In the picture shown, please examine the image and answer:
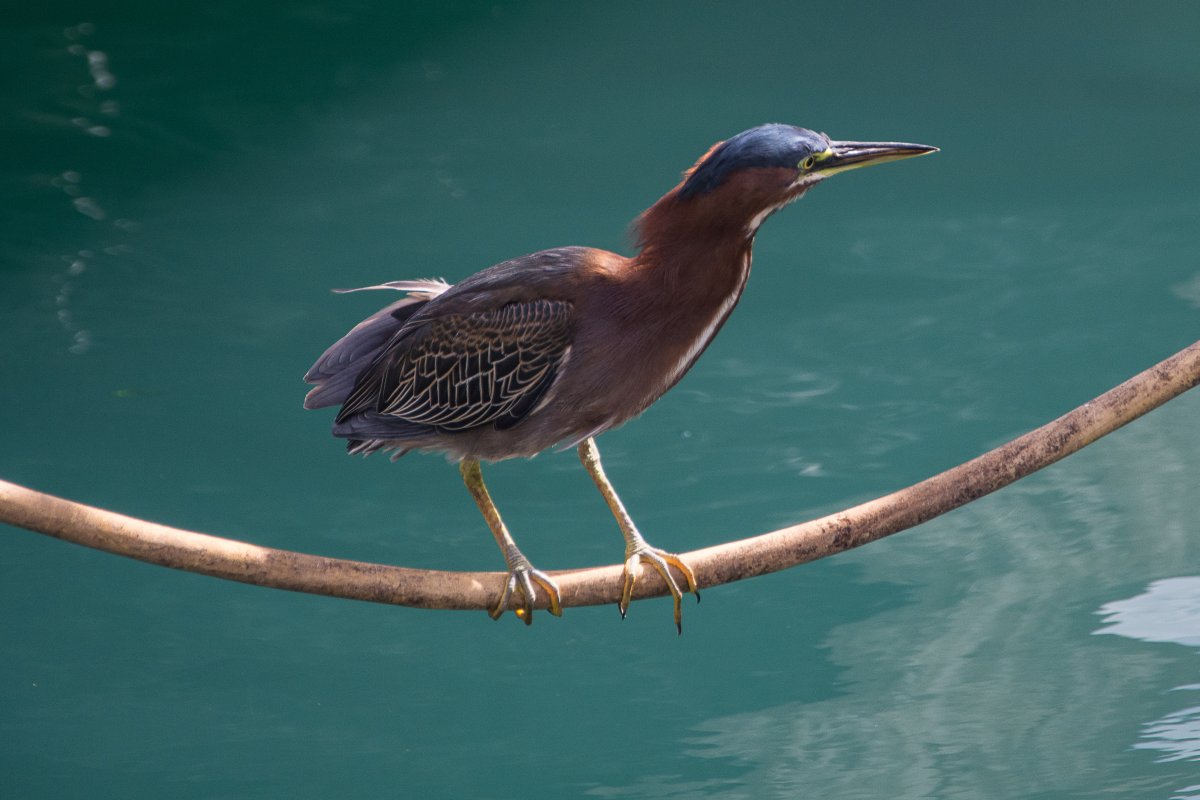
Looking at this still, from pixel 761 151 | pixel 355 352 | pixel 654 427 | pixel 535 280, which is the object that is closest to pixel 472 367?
pixel 535 280

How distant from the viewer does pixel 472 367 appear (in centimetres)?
Answer: 189

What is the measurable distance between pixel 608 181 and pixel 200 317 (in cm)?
117

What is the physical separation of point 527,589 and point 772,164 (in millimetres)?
686

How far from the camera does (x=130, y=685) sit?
3805mm

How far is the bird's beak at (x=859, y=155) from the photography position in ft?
5.24

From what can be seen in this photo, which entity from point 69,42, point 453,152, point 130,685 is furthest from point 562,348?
point 130,685

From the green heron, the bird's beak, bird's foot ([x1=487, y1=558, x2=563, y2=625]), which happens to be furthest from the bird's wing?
the bird's beak

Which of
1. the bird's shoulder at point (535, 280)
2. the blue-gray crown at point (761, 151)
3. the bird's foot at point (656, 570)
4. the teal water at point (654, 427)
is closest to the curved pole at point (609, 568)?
the bird's foot at point (656, 570)

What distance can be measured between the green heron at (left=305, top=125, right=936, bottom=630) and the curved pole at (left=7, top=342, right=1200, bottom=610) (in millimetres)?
43

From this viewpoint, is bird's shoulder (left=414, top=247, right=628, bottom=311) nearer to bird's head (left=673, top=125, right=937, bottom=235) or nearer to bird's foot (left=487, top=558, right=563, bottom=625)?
bird's head (left=673, top=125, right=937, bottom=235)

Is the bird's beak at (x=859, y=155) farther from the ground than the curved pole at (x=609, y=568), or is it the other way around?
the bird's beak at (x=859, y=155)

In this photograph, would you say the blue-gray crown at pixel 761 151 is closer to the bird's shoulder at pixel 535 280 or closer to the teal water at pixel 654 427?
the bird's shoulder at pixel 535 280

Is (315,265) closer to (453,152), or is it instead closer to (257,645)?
(453,152)

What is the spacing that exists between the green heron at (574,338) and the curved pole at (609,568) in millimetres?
43
